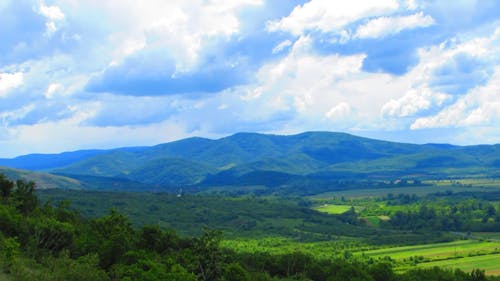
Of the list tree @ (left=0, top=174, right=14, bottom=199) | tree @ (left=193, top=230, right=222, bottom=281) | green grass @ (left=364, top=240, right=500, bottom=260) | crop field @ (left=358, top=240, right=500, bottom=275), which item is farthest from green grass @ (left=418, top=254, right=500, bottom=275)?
tree @ (left=0, top=174, right=14, bottom=199)

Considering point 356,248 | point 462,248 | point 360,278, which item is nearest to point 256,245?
point 356,248

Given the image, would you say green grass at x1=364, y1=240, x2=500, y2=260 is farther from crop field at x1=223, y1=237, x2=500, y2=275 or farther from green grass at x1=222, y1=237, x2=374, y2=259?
green grass at x1=222, y1=237, x2=374, y2=259

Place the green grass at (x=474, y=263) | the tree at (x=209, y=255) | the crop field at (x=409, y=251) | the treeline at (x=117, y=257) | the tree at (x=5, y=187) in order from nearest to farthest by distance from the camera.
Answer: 1. the treeline at (x=117, y=257)
2. the tree at (x=209, y=255)
3. the tree at (x=5, y=187)
4. the green grass at (x=474, y=263)
5. the crop field at (x=409, y=251)

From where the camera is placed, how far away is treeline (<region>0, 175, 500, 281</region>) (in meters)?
54.3

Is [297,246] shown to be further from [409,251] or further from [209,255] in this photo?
[209,255]

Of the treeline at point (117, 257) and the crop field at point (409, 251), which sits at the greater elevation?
the treeline at point (117, 257)

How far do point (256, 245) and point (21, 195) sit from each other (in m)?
103

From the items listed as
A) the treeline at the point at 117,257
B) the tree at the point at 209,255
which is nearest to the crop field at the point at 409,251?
the treeline at the point at 117,257

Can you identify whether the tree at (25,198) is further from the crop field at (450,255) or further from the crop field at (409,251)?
the crop field at (450,255)

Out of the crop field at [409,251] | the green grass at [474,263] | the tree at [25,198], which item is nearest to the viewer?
the tree at [25,198]

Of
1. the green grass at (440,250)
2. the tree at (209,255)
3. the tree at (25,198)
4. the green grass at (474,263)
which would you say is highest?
the tree at (25,198)

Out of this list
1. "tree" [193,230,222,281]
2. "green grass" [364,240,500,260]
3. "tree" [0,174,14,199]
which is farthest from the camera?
"green grass" [364,240,500,260]

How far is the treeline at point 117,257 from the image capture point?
54312mm

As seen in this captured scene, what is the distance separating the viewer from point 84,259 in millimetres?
60781
